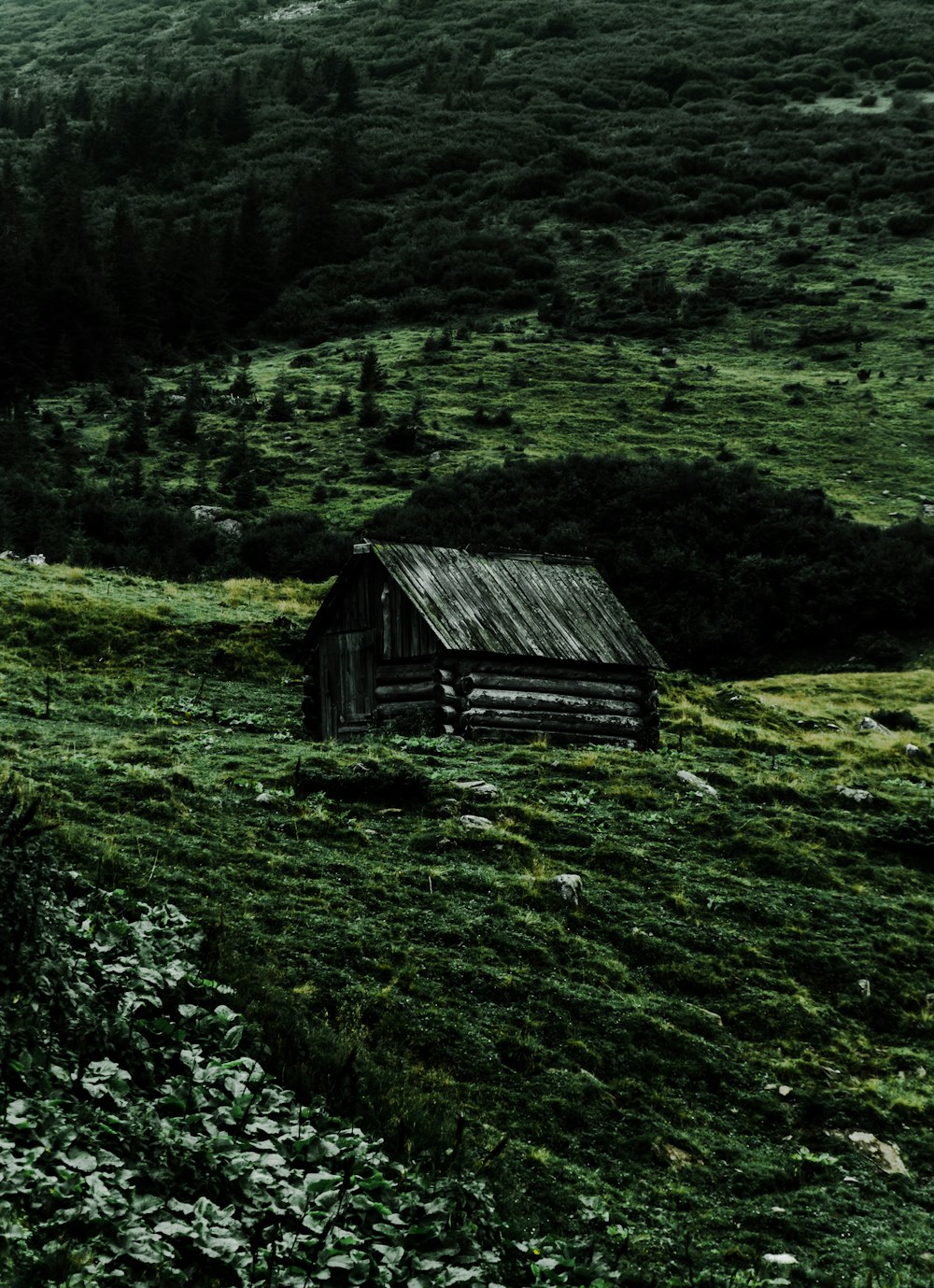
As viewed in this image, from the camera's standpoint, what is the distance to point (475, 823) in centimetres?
1578

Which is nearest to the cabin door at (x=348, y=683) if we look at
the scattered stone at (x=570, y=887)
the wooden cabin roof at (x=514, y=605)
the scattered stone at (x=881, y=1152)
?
the wooden cabin roof at (x=514, y=605)

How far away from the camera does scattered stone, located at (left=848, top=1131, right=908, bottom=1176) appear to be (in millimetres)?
10008

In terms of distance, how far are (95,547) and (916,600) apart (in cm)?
2721

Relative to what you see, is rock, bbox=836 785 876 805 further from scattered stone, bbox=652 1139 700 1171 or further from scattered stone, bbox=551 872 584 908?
scattered stone, bbox=652 1139 700 1171

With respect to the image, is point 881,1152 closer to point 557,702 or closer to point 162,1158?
point 162,1158

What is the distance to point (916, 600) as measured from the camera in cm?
3953

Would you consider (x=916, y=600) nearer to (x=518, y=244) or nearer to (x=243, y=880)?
(x=243, y=880)

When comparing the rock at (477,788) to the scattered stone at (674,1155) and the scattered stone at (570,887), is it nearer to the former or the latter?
the scattered stone at (570,887)

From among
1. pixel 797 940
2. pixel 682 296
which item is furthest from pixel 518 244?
pixel 797 940

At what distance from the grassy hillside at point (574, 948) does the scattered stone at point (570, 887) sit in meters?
0.15

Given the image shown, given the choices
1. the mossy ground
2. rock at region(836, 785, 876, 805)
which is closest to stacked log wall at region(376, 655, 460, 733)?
rock at region(836, 785, 876, 805)

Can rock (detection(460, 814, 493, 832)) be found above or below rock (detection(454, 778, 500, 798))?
below

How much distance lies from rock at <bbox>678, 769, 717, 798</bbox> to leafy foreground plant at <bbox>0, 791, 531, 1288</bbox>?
37.9 ft

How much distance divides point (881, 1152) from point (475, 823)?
6773mm
